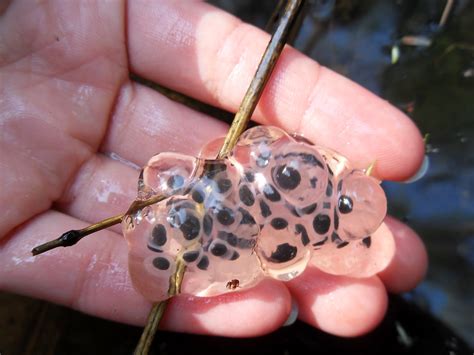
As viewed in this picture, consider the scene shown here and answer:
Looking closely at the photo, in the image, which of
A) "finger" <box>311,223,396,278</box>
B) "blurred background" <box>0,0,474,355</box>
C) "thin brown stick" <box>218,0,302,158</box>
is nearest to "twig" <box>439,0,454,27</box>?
"blurred background" <box>0,0,474,355</box>

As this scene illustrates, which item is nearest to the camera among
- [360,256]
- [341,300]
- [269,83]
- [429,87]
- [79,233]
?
[79,233]

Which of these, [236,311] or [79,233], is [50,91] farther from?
[236,311]

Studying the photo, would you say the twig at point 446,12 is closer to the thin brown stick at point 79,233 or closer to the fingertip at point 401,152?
the fingertip at point 401,152

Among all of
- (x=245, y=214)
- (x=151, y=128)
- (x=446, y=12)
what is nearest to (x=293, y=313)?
(x=245, y=214)

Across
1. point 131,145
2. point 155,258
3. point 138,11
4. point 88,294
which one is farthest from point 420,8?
point 88,294

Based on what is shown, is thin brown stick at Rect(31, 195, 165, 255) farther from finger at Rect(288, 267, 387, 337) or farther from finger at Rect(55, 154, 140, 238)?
finger at Rect(288, 267, 387, 337)

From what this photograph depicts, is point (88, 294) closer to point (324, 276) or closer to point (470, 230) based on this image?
point (324, 276)

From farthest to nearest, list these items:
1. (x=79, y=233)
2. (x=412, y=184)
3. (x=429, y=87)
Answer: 1. (x=429, y=87)
2. (x=412, y=184)
3. (x=79, y=233)
